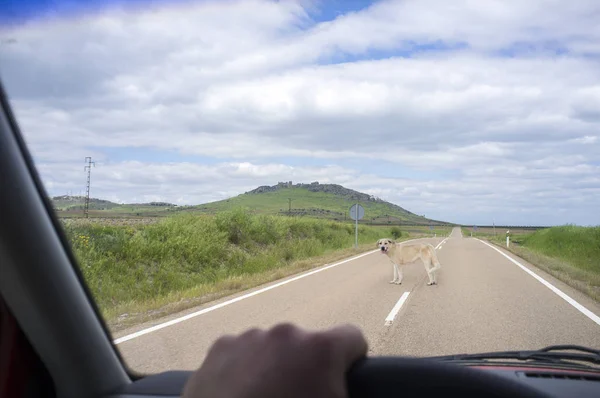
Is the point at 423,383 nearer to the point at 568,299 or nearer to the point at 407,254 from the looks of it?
the point at 568,299

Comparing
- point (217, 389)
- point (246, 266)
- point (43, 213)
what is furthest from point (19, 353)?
point (246, 266)

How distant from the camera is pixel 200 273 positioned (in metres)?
19.9

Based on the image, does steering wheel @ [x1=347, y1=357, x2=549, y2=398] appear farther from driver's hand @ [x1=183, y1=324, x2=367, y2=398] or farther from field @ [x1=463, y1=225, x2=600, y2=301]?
field @ [x1=463, y1=225, x2=600, y2=301]

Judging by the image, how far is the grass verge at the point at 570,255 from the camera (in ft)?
52.5

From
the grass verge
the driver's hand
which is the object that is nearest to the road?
the grass verge

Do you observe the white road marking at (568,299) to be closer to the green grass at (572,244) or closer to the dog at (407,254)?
the dog at (407,254)

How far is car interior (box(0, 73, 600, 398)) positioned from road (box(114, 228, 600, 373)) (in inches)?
91.6

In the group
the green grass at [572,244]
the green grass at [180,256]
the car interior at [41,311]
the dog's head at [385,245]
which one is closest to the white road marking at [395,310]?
the dog's head at [385,245]

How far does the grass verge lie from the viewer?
631 inches

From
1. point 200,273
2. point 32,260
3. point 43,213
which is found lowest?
point 200,273

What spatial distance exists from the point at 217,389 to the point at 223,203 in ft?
96.5

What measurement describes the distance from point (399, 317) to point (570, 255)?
85.0ft

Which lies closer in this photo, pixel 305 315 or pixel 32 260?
pixel 32 260

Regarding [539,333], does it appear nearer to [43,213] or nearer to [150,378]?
[150,378]
